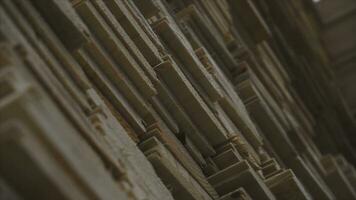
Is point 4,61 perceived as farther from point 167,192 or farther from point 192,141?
point 192,141

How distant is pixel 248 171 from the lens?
7.07 metres

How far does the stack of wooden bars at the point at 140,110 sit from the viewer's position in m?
3.32

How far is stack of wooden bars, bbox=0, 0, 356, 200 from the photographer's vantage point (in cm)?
332

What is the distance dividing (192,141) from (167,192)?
1.95 metres

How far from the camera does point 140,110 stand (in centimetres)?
624

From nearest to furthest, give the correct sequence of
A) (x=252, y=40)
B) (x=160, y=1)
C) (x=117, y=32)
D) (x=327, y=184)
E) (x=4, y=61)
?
(x=4, y=61), (x=117, y=32), (x=160, y=1), (x=327, y=184), (x=252, y=40)

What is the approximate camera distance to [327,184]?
12.9 metres

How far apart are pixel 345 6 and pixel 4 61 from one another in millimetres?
18844

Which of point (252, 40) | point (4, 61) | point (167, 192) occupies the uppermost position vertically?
point (4, 61)

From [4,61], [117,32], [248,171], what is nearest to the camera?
[4,61]

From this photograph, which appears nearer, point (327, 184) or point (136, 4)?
point (136, 4)

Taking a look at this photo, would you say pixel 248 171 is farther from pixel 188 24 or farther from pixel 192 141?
pixel 188 24

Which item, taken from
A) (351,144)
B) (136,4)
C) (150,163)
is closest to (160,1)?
(136,4)

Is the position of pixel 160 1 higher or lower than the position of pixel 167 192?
higher
